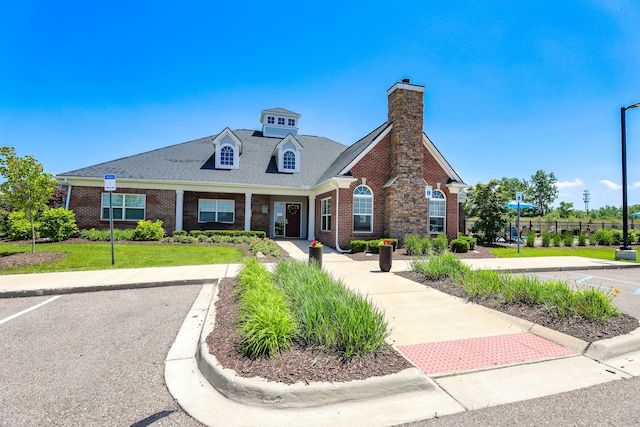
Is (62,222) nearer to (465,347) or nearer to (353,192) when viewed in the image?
(353,192)

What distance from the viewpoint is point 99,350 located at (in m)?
4.22

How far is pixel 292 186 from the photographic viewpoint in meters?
18.8

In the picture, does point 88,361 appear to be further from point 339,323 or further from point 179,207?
point 179,207

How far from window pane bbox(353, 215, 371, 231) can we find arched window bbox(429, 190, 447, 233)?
3.26 meters

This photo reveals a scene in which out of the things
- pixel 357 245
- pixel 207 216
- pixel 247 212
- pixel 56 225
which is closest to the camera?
pixel 357 245

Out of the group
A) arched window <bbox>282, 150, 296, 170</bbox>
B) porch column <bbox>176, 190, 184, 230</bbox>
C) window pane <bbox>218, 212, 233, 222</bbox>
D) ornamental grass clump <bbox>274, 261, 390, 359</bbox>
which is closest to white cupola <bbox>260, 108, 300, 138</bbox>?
arched window <bbox>282, 150, 296, 170</bbox>

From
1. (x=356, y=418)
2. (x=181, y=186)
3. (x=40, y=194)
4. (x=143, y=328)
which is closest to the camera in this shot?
(x=356, y=418)

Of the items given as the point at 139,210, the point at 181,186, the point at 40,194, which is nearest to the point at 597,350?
the point at 40,194

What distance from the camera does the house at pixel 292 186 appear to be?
1528cm

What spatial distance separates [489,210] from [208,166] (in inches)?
670

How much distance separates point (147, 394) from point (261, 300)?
5.49 feet

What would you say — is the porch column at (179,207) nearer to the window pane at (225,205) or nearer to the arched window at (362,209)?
the window pane at (225,205)

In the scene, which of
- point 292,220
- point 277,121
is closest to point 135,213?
point 292,220

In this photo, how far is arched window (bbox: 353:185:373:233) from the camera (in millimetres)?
15383
